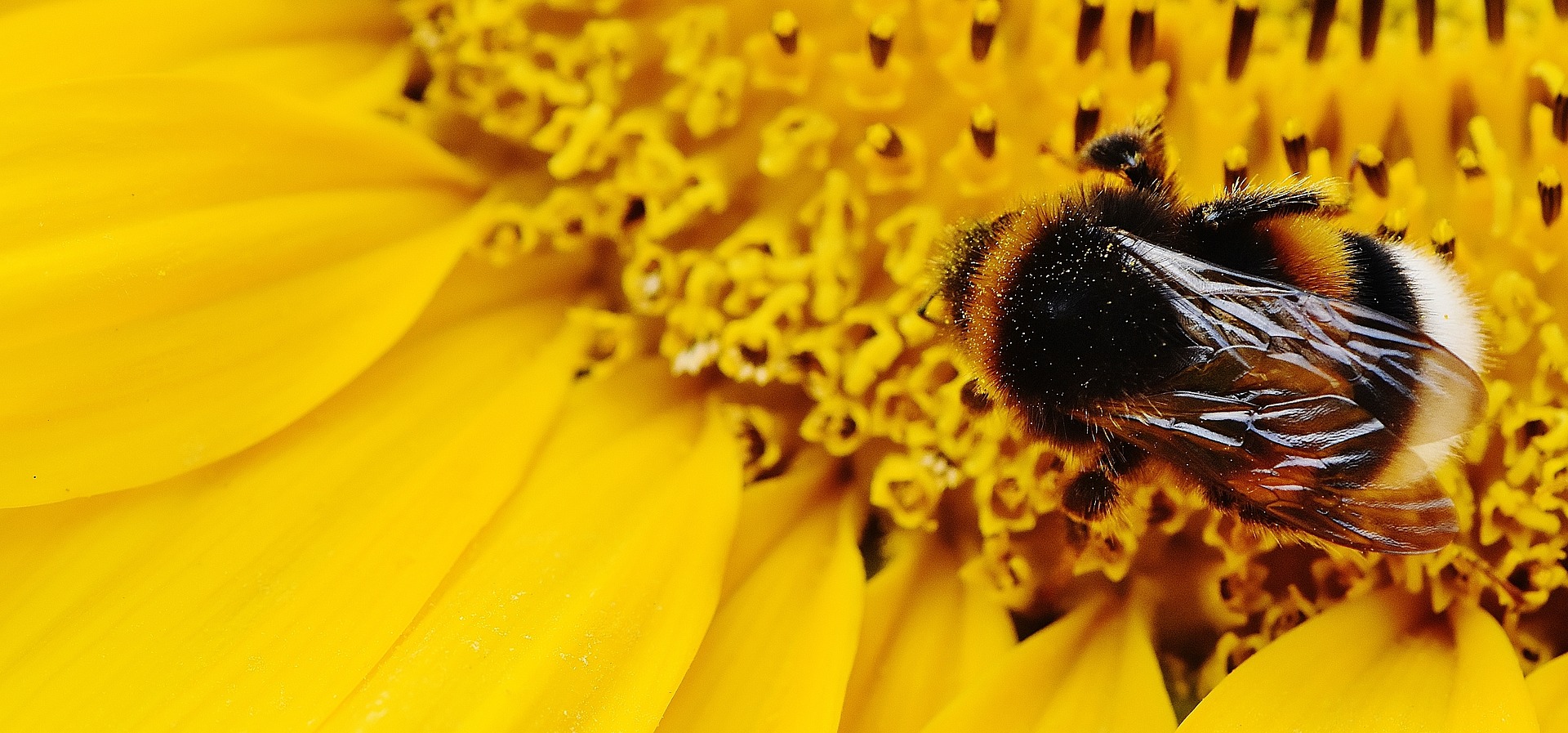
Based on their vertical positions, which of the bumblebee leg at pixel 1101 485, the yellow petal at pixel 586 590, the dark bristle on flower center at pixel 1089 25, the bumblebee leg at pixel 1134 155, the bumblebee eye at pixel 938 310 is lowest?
the yellow petal at pixel 586 590

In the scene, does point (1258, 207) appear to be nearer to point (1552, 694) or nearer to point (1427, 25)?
point (1427, 25)

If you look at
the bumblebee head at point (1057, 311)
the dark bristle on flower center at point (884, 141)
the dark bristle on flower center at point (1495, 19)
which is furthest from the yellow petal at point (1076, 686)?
the dark bristle on flower center at point (1495, 19)

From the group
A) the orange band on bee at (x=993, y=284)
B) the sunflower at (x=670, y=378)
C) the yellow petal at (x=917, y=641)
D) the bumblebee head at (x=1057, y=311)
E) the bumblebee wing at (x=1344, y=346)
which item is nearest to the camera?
the bumblebee wing at (x=1344, y=346)

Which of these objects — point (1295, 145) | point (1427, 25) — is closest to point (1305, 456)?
point (1295, 145)

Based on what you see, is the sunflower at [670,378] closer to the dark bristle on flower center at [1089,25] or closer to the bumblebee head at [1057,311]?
the dark bristle on flower center at [1089,25]

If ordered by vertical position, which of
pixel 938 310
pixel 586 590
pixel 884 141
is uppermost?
pixel 884 141
